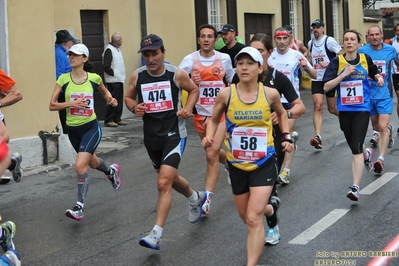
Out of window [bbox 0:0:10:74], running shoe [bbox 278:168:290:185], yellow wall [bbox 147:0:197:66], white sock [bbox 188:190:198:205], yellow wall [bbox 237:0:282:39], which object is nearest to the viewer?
white sock [bbox 188:190:198:205]

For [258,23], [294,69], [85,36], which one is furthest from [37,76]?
[258,23]

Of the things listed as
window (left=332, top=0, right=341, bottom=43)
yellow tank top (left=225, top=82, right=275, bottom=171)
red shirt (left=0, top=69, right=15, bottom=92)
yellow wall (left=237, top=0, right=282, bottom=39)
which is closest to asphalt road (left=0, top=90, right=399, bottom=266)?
yellow tank top (left=225, top=82, right=275, bottom=171)

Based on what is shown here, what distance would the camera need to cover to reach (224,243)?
23.9 ft

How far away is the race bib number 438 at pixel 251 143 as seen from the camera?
6391 millimetres

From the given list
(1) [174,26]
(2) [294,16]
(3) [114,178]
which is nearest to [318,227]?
(3) [114,178]

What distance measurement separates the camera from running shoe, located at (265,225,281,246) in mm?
7117

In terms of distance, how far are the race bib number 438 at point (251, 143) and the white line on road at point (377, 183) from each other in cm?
329

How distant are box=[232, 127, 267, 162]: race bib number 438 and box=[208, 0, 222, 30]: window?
15.5 m

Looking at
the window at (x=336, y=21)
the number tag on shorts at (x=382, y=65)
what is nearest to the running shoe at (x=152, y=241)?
the number tag on shorts at (x=382, y=65)

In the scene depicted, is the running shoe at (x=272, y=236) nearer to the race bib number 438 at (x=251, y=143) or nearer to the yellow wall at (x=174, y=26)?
the race bib number 438 at (x=251, y=143)

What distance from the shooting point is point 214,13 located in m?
22.0

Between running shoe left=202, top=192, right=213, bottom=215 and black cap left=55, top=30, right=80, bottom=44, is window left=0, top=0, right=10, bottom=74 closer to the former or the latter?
black cap left=55, top=30, right=80, bottom=44

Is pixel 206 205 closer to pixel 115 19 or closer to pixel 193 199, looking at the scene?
pixel 193 199

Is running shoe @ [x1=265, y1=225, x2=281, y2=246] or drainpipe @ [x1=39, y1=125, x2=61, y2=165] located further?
drainpipe @ [x1=39, y1=125, x2=61, y2=165]
